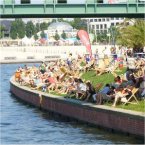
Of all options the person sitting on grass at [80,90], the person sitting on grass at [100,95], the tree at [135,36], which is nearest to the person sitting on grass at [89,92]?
the person sitting on grass at [80,90]

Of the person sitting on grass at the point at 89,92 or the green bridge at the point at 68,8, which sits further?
the green bridge at the point at 68,8

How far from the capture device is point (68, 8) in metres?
57.7

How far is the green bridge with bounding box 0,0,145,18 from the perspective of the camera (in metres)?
57.2

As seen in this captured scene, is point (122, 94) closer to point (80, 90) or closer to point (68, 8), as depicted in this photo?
point (80, 90)

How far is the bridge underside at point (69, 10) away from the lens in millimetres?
57281

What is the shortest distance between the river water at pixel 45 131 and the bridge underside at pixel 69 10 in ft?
59.2

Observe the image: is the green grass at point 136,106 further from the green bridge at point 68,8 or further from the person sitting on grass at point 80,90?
the green bridge at point 68,8

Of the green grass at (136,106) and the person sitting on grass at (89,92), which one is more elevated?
the person sitting on grass at (89,92)

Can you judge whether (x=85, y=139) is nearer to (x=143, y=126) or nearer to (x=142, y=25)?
(x=143, y=126)

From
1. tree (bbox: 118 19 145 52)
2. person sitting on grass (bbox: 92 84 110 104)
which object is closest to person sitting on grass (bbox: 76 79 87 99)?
person sitting on grass (bbox: 92 84 110 104)

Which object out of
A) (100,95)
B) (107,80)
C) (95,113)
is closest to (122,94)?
(95,113)

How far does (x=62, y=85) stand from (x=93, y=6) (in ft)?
60.6

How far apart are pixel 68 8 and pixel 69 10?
0.20 metres

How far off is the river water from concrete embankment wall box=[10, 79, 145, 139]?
1.04 ft
